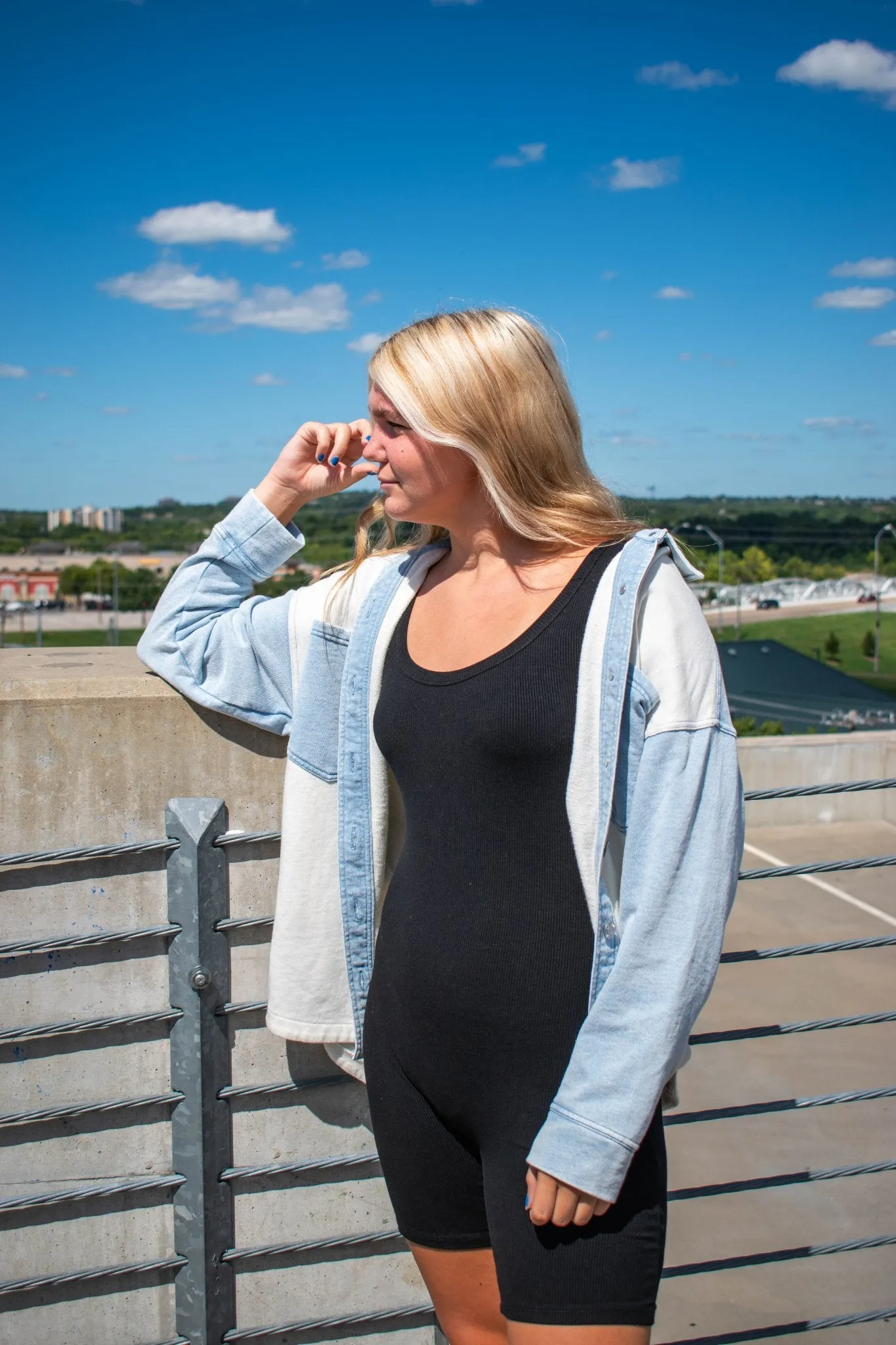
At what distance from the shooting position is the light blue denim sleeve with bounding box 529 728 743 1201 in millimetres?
1456

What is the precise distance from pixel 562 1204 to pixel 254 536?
1.26m

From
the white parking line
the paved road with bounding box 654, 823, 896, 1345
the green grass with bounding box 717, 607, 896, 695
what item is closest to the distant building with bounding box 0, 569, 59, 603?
the green grass with bounding box 717, 607, 896, 695

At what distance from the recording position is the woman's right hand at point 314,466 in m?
2.09

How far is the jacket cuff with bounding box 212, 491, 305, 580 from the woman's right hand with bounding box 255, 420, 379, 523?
0.02 meters

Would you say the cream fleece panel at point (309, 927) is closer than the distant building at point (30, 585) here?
Yes

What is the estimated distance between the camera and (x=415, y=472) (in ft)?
5.66

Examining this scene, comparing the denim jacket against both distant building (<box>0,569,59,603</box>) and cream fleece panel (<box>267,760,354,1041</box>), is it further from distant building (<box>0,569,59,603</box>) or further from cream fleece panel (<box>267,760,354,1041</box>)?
distant building (<box>0,569,59,603</box>)

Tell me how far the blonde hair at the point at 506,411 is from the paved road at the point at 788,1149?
277 cm

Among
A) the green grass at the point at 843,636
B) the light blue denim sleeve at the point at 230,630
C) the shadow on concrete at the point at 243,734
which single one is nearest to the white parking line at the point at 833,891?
the shadow on concrete at the point at 243,734

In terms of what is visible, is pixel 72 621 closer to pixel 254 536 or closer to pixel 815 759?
pixel 815 759

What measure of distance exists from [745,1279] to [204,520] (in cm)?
6950

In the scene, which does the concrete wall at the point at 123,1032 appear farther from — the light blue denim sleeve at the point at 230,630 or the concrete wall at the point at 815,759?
the concrete wall at the point at 815,759

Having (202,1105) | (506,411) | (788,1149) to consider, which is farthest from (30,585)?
(506,411)

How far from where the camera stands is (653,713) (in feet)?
4.91
